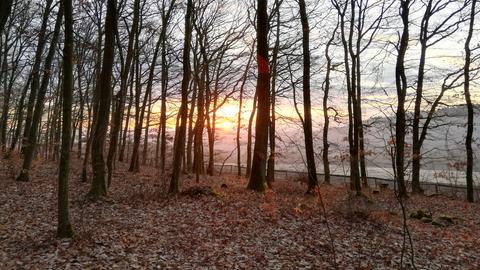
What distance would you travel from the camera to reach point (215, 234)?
8375 mm

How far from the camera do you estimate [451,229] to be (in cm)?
1061

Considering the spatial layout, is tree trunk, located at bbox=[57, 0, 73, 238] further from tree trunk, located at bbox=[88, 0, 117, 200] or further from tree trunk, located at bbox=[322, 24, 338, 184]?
tree trunk, located at bbox=[322, 24, 338, 184]

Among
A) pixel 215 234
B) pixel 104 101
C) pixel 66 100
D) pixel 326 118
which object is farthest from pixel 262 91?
pixel 326 118

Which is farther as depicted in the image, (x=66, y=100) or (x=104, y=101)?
(x=104, y=101)

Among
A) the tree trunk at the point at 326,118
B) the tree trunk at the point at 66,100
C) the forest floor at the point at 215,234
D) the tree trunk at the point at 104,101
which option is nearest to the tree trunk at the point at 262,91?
the forest floor at the point at 215,234

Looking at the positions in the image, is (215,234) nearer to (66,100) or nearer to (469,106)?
(66,100)

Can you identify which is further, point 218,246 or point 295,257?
point 218,246

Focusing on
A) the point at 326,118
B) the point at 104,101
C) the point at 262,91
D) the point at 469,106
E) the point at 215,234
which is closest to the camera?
the point at 215,234

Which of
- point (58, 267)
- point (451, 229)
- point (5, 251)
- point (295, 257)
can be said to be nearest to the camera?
point (58, 267)

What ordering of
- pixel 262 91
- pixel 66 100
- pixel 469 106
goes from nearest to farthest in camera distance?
pixel 66 100 → pixel 262 91 → pixel 469 106

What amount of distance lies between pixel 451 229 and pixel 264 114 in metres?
7.05

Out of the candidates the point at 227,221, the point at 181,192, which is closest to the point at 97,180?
the point at 181,192

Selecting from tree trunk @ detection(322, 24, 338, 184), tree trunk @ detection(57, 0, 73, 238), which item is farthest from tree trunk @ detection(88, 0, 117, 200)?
tree trunk @ detection(322, 24, 338, 184)

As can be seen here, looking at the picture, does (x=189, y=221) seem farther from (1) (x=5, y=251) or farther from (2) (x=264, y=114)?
(2) (x=264, y=114)
